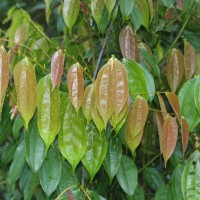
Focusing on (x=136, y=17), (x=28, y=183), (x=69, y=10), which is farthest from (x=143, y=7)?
(x=28, y=183)

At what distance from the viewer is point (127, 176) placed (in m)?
1.20

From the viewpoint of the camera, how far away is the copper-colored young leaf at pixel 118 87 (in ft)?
3.23

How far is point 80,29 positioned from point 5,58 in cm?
93

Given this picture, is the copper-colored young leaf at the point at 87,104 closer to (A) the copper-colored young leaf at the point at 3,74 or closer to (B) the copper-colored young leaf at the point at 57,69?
(B) the copper-colored young leaf at the point at 57,69

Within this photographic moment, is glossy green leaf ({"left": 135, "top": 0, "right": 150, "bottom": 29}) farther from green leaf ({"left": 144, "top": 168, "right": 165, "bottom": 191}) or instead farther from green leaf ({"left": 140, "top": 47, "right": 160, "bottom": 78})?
green leaf ({"left": 144, "top": 168, "right": 165, "bottom": 191})

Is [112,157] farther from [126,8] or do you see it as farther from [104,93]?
[126,8]

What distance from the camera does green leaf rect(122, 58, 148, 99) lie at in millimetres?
1137

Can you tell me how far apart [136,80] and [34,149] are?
11.0 inches

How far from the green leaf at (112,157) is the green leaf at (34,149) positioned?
0.16 metres

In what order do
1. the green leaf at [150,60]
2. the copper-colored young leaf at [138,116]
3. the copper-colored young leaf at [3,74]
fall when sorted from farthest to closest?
1. the green leaf at [150,60]
2. the copper-colored young leaf at [138,116]
3. the copper-colored young leaf at [3,74]

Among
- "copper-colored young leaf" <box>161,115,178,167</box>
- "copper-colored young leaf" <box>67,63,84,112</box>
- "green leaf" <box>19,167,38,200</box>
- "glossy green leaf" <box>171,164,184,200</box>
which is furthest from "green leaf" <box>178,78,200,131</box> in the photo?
"green leaf" <box>19,167,38,200</box>

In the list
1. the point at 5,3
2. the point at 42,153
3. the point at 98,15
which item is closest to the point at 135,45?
the point at 98,15

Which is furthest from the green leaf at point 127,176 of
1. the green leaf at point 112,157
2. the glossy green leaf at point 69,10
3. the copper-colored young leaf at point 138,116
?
the glossy green leaf at point 69,10

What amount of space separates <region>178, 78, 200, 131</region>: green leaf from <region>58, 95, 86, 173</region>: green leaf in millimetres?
242
